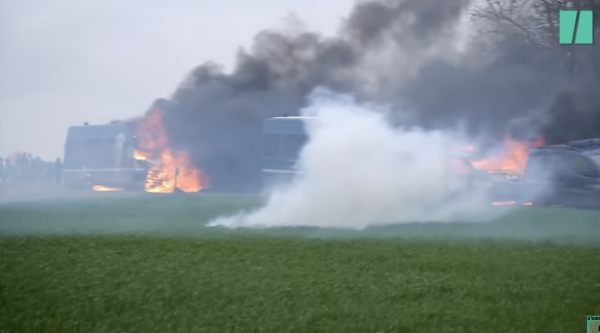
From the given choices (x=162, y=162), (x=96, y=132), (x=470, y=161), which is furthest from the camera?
(x=162, y=162)

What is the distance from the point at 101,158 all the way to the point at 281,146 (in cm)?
723

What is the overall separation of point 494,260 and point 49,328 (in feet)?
18.2

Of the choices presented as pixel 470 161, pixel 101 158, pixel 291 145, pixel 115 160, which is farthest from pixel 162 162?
pixel 470 161

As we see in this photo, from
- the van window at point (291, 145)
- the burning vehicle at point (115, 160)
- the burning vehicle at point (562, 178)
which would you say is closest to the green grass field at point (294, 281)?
the burning vehicle at point (562, 178)

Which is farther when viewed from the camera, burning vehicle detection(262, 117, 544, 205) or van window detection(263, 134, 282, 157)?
van window detection(263, 134, 282, 157)

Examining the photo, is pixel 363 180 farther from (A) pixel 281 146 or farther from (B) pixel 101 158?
(B) pixel 101 158

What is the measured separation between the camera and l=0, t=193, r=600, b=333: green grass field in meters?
7.59

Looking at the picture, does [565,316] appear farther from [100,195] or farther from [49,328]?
[100,195]

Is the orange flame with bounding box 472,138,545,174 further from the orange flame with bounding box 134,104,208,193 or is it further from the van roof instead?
the van roof

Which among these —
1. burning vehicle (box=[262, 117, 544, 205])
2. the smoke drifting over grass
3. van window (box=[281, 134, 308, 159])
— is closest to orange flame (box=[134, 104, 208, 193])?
burning vehicle (box=[262, 117, 544, 205])

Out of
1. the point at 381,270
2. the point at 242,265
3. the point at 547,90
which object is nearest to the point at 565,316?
the point at 381,270

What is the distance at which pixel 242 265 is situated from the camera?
9.70 meters

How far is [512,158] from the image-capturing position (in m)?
23.1

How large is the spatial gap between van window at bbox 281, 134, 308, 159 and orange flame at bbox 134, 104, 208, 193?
5888mm
